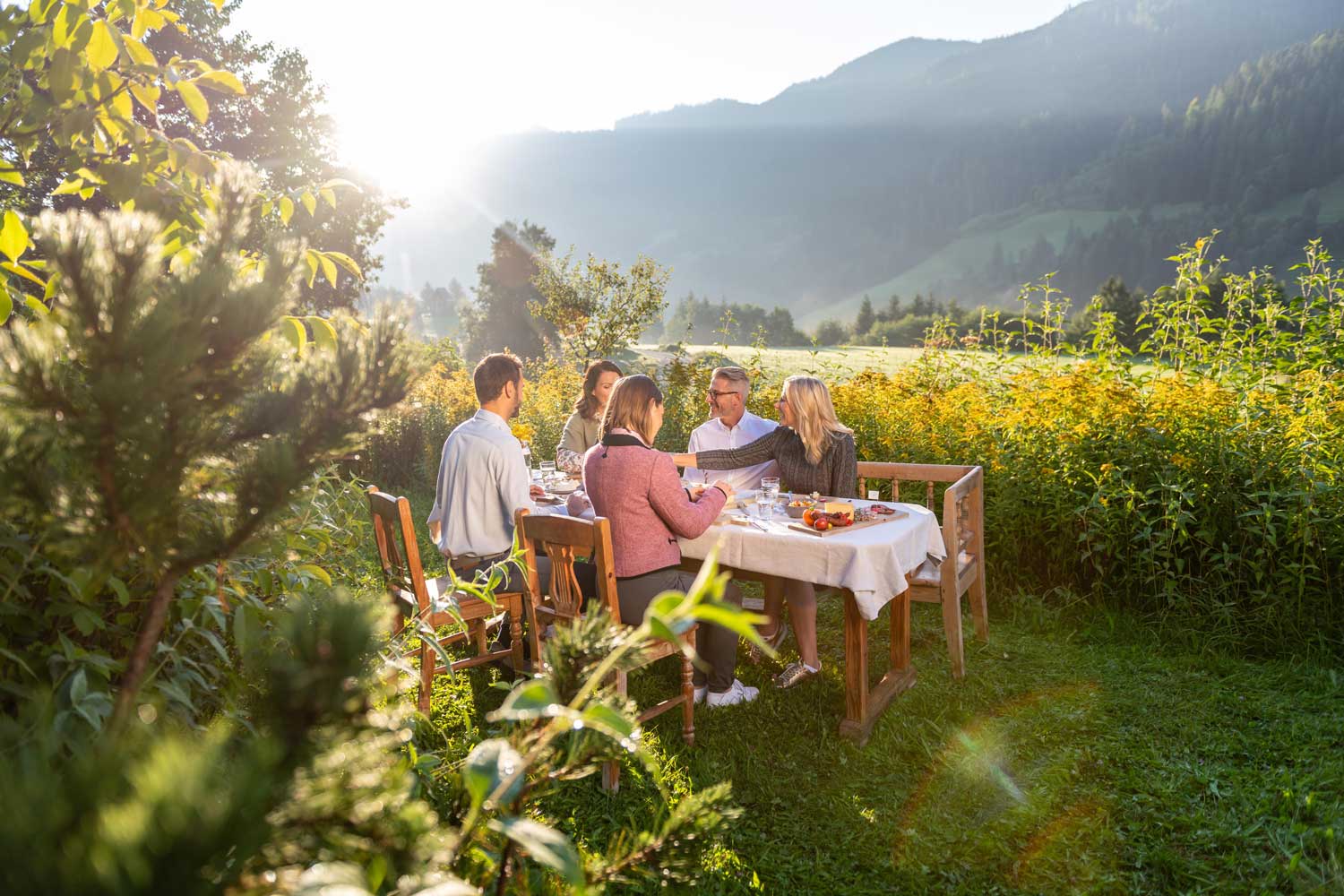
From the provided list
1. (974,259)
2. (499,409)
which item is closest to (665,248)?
(974,259)

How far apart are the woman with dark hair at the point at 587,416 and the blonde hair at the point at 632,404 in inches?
63.6

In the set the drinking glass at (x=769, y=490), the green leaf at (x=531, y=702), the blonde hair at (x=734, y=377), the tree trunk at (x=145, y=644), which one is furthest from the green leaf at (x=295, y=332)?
the blonde hair at (x=734, y=377)

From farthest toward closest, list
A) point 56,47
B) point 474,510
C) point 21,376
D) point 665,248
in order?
point 665,248, point 474,510, point 56,47, point 21,376

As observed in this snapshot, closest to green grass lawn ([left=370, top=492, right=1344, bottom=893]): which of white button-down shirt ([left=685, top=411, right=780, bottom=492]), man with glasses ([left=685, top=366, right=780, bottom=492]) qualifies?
white button-down shirt ([left=685, top=411, right=780, bottom=492])

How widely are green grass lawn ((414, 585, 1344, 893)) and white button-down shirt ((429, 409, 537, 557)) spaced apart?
0.88 m

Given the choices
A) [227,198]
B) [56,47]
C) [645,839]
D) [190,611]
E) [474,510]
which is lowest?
[474,510]

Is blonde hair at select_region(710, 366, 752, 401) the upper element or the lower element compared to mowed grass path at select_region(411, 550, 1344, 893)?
upper

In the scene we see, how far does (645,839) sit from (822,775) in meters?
2.94

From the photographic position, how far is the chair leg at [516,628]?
4.18 meters

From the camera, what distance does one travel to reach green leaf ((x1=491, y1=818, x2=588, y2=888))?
1.67 feet

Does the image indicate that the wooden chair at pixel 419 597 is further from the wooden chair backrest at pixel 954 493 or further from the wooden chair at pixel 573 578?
the wooden chair backrest at pixel 954 493

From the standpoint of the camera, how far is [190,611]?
1.30 metres

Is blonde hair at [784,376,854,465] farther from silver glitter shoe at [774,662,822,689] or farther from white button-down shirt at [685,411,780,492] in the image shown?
silver glitter shoe at [774,662,822,689]

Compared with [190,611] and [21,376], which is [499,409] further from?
[21,376]
